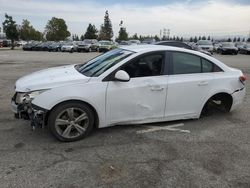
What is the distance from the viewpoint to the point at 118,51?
18.1ft

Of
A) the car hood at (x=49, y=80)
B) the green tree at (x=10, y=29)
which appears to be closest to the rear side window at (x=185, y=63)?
the car hood at (x=49, y=80)

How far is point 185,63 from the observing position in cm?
531

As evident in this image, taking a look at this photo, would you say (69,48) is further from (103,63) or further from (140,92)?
(140,92)

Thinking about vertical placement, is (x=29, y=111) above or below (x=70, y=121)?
above

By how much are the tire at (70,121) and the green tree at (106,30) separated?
8601cm

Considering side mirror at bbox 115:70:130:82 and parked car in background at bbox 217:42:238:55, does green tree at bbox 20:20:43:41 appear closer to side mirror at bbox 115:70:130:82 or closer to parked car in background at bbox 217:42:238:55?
parked car in background at bbox 217:42:238:55

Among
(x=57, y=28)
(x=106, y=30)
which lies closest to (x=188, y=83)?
(x=57, y=28)

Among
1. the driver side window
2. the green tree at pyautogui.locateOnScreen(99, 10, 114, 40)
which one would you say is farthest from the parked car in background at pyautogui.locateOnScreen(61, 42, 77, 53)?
the green tree at pyautogui.locateOnScreen(99, 10, 114, 40)

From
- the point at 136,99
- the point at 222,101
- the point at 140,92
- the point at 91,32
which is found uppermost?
the point at 91,32

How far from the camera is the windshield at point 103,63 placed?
4853 millimetres

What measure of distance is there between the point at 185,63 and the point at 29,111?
116 inches

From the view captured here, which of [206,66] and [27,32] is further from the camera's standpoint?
[27,32]

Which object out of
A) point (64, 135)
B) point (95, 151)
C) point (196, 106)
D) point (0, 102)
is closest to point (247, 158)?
point (196, 106)

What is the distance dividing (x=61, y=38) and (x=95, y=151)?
3370 inches
